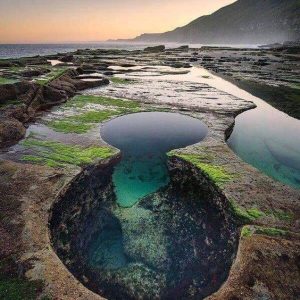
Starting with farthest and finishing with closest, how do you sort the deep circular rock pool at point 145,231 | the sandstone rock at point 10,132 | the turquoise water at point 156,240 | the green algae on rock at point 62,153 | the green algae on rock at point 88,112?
the green algae on rock at point 88,112
the sandstone rock at point 10,132
the green algae on rock at point 62,153
the deep circular rock pool at point 145,231
the turquoise water at point 156,240

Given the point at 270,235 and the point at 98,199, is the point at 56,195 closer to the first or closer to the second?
the point at 98,199

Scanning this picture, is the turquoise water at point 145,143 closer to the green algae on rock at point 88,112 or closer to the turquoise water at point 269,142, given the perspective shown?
the green algae on rock at point 88,112

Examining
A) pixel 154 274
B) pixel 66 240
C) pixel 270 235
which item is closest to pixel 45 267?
pixel 66 240

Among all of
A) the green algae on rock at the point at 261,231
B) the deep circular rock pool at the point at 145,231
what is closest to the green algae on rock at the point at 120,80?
the deep circular rock pool at the point at 145,231

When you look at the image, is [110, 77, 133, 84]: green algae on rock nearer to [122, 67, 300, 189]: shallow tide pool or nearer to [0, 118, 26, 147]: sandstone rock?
[122, 67, 300, 189]: shallow tide pool

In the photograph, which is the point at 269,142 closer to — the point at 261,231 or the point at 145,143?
the point at 145,143
